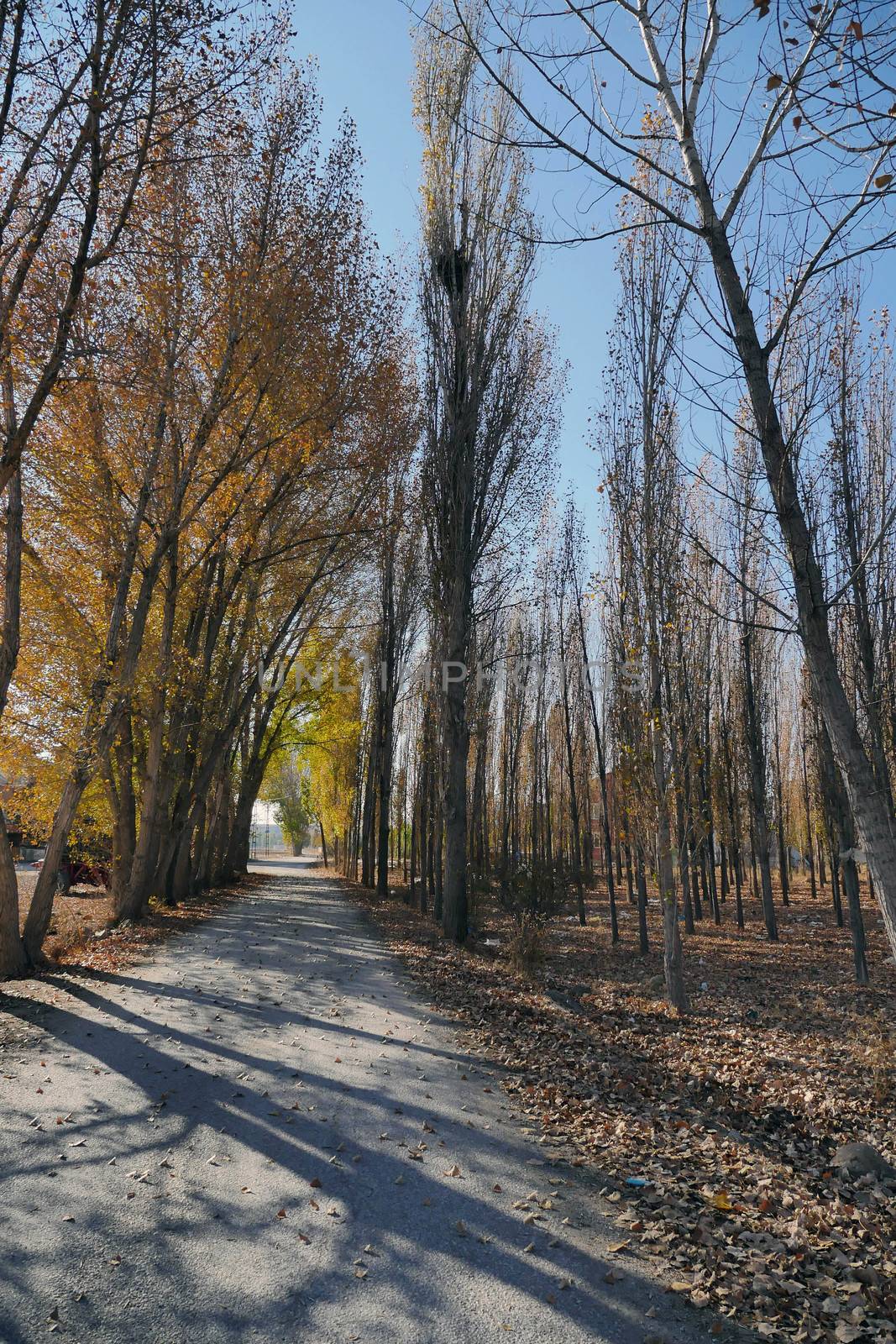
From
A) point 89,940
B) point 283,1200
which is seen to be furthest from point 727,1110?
point 89,940

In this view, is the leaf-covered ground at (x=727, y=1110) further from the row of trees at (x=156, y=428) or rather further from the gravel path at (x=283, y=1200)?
the row of trees at (x=156, y=428)

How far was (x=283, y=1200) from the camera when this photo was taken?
375cm

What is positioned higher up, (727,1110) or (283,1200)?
(283,1200)

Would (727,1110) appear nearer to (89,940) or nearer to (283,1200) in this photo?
(283,1200)

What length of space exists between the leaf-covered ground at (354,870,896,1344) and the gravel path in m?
0.35

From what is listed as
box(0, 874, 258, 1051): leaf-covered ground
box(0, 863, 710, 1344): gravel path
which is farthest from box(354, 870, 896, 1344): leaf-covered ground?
box(0, 874, 258, 1051): leaf-covered ground

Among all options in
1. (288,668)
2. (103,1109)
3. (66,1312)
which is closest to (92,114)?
(103,1109)

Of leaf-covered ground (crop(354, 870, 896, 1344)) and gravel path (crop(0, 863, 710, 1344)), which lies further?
leaf-covered ground (crop(354, 870, 896, 1344))

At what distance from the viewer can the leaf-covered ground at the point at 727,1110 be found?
3.23m

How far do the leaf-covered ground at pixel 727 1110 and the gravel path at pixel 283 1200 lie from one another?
35 centimetres

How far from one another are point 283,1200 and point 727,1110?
3.16m

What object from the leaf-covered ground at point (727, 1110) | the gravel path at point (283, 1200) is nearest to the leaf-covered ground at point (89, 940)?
the gravel path at point (283, 1200)

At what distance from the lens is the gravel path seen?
9.48 feet

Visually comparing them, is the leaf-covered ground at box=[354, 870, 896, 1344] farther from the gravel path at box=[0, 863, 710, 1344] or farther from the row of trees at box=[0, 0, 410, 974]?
the row of trees at box=[0, 0, 410, 974]
